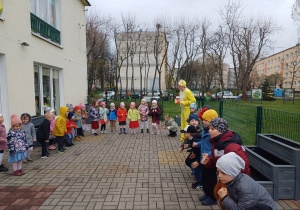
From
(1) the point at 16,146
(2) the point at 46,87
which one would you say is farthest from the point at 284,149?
(2) the point at 46,87

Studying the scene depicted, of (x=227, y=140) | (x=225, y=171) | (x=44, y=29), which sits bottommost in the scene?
(x=225, y=171)

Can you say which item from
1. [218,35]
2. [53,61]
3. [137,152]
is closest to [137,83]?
[218,35]

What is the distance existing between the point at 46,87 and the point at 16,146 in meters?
5.54

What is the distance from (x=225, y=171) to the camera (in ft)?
7.07

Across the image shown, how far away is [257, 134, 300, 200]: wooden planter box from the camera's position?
142 inches

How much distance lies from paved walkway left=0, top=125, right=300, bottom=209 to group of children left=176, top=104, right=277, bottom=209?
55cm

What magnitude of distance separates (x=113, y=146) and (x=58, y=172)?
104 inches

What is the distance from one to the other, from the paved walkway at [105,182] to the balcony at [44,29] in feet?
15.4

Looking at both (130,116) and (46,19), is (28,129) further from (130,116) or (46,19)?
(46,19)

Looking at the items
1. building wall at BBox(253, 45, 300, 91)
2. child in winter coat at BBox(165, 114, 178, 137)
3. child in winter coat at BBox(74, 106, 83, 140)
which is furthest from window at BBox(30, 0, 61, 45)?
building wall at BBox(253, 45, 300, 91)

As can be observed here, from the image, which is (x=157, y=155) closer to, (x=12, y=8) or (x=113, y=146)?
(x=113, y=146)

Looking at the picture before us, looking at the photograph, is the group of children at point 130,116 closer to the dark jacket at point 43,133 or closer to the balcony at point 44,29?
the dark jacket at point 43,133

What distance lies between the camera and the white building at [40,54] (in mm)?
7035

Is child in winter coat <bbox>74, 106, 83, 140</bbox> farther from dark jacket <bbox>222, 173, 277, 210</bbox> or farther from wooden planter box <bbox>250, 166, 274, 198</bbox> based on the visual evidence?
dark jacket <bbox>222, 173, 277, 210</bbox>
